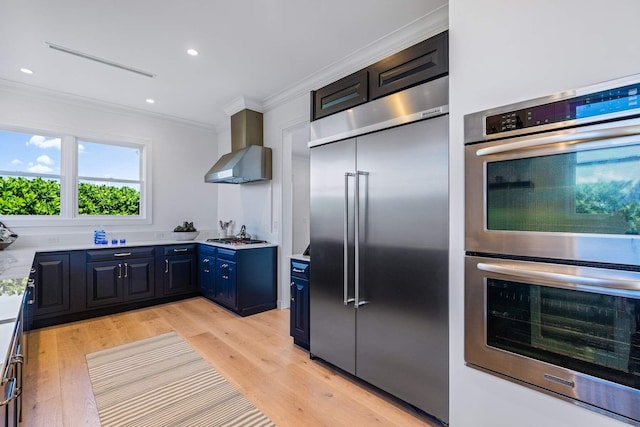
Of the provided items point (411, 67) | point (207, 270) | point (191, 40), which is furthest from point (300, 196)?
point (411, 67)

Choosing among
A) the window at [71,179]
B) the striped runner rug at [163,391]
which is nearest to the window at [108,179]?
the window at [71,179]

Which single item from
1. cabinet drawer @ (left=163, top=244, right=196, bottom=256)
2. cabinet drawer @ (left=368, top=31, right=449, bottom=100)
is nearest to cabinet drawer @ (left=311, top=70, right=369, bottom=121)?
cabinet drawer @ (left=368, top=31, right=449, bottom=100)

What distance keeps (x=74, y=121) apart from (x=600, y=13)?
557cm

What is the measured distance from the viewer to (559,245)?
125cm

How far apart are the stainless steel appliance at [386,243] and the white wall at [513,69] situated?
0.57 feet

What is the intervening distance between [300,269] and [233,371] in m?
1.06

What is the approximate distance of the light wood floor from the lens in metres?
2.01

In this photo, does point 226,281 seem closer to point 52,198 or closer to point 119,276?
point 119,276

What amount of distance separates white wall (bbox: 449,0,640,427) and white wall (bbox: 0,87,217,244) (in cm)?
483

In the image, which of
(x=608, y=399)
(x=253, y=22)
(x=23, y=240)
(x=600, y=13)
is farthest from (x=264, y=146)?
(x=608, y=399)

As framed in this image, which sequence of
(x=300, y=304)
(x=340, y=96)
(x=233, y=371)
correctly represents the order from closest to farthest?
(x=340, y=96)
(x=233, y=371)
(x=300, y=304)

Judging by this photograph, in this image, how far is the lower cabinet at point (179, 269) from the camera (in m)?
4.51

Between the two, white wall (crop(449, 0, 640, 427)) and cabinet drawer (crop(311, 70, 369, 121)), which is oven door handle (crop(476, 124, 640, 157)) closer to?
white wall (crop(449, 0, 640, 427))

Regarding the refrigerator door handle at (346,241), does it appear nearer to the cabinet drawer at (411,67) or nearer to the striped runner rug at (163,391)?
the cabinet drawer at (411,67)
